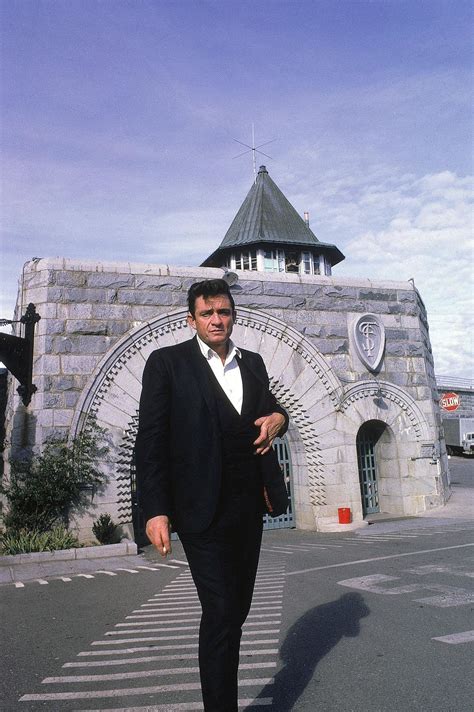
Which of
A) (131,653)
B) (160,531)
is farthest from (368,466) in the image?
(160,531)

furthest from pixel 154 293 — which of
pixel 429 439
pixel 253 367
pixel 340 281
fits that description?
pixel 253 367

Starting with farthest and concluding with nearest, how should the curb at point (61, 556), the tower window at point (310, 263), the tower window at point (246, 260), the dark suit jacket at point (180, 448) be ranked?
the tower window at point (310, 263) → the tower window at point (246, 260) → the curb at point (61, 556) → the dark suit jacket at point (180, 448)

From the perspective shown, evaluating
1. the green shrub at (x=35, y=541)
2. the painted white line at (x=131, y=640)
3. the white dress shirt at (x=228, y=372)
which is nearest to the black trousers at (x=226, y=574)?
the white dress shirt at (x=228, y=372)

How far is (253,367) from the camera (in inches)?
124

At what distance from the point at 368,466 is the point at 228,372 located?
9.98m

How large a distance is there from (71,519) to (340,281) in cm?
→ 687

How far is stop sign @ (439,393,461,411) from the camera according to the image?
98.4ft

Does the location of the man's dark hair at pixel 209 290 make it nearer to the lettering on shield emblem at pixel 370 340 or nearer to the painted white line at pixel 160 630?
the painted white line at pixel 160 630

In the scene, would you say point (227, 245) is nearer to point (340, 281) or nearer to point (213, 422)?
point (340, 281)

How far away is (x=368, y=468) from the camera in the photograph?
40.4 feet

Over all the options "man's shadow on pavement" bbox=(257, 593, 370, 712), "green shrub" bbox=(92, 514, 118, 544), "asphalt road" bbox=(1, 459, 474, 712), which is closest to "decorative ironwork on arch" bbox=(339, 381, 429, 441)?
"asphalt road" bbox=(1, 459, 474, 712)

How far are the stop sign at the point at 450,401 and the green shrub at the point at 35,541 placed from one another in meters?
25.2

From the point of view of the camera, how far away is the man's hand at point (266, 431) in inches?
109

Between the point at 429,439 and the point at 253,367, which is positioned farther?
the point at 429,439
